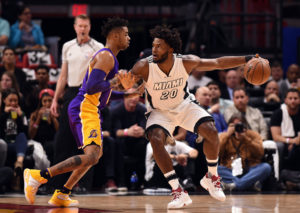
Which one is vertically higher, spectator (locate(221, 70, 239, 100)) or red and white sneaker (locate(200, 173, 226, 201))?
spectator (locate(221, 70, 239, 100))

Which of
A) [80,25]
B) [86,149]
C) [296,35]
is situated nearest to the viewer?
[86,149]

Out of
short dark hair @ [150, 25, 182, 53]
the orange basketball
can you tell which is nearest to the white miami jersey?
short dark hair @ [150, 25, 182, 53]

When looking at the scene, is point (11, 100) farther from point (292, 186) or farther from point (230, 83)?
point (292, 186)

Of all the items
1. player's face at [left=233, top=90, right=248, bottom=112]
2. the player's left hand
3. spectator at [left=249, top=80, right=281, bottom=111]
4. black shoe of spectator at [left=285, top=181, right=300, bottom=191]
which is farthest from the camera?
spectator at [left=249, top=80, right=281, bottom=111]

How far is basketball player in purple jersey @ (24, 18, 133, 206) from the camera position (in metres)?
5.89

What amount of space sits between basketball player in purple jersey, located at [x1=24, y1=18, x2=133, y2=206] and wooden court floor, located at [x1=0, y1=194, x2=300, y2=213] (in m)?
0.24

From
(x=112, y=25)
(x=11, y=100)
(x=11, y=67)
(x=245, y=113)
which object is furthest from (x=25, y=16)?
(x=112, y=25)

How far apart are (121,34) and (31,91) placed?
373 centimetres

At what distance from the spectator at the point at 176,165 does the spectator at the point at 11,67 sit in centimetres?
245

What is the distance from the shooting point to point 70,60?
7.69 meters

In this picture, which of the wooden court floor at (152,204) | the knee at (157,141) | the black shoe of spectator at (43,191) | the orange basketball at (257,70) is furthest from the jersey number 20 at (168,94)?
the black shoe of spectator at (43,191)

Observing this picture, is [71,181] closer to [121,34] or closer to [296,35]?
[121,34]

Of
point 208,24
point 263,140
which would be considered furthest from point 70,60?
point 208,24

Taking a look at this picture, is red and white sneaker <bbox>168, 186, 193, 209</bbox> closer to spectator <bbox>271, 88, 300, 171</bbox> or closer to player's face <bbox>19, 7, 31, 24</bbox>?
spectator <bbox>271, 88, 300, 171</bbox>
